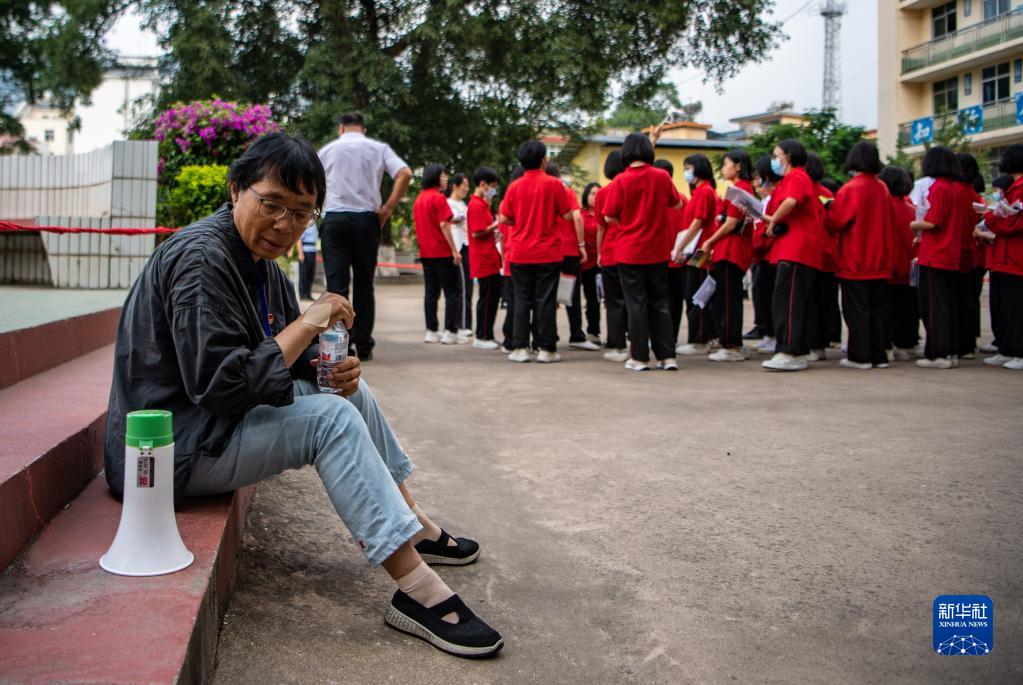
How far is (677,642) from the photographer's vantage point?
283 centimetres

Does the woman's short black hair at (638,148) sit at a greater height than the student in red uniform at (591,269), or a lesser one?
greater

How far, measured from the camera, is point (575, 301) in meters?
9.77

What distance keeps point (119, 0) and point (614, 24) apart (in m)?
11.5

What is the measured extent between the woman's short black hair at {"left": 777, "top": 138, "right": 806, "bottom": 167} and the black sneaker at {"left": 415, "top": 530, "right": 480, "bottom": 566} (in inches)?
221

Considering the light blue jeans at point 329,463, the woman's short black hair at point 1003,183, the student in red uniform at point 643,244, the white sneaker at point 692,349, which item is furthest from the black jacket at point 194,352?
the woman's short black hair at point 1003,183

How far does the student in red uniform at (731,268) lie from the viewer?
8.76m

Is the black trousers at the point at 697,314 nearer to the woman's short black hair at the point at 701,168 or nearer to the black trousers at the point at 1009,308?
the woman's short black hair at the point at 701,168

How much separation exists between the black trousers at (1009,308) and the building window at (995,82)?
89.3 ft

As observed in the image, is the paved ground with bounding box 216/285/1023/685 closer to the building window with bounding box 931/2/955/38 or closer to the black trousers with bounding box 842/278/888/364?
the black trousers with bounding box 842/278/888/364

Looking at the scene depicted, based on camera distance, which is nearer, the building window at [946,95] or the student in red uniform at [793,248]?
the student in red uniform at [793,248]

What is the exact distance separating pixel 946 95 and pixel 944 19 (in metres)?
3.37

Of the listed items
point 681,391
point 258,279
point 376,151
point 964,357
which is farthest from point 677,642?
point 964,357

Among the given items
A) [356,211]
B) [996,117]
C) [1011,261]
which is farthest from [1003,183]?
[996,117]

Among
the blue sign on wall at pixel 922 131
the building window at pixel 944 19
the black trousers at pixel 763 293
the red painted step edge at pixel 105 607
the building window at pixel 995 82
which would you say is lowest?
the red painted step edge at pixel 105 607
